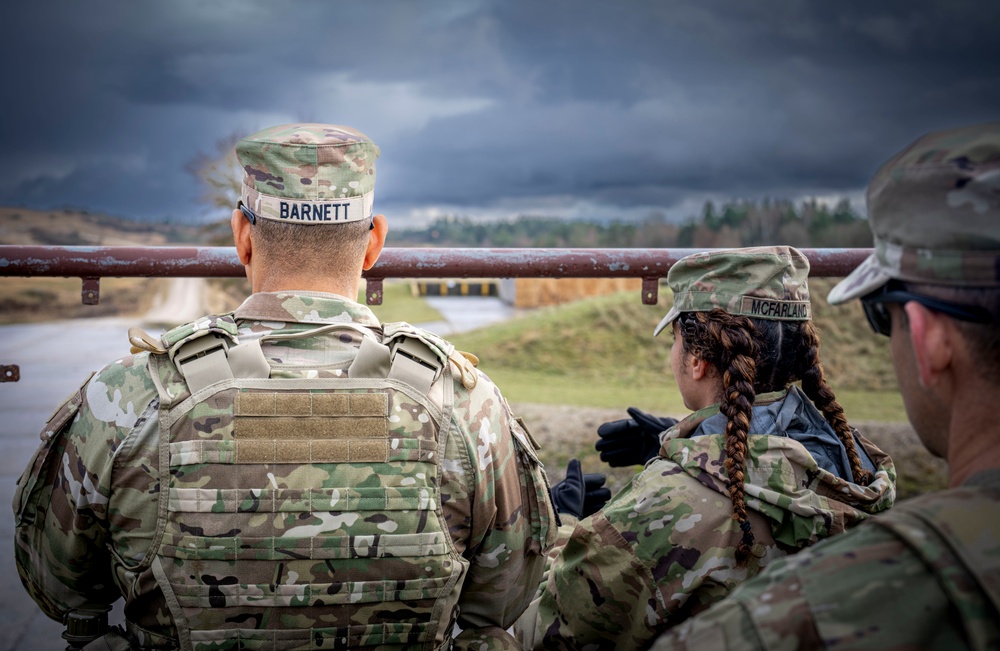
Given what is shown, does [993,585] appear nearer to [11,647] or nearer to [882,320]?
[882,320]

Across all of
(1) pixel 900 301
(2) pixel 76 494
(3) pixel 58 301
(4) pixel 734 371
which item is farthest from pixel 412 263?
(3) pixel 58 301

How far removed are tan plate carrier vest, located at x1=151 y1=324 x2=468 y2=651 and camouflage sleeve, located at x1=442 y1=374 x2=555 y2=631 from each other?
0.21 ft

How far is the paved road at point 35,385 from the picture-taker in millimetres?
3246

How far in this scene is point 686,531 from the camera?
6.00 ft

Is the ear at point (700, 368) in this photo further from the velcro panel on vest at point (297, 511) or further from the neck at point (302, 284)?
the neck at point (302, 284)

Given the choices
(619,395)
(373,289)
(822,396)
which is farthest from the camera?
(619,395)

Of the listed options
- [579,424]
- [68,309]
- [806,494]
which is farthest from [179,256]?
[68,309]

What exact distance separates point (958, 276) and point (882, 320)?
244 mm

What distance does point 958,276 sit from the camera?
1174 mm

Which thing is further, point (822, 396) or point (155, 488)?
point (822, 396)

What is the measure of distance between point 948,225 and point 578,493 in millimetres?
1552

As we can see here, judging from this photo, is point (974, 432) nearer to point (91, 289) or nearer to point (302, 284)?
point (302, 284)

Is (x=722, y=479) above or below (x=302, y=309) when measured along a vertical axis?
below

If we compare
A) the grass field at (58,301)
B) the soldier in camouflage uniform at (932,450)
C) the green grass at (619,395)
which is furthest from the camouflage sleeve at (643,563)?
the grass field at (58,301)
